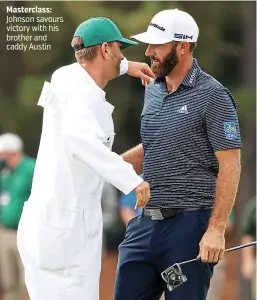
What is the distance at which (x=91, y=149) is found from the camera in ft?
15.3

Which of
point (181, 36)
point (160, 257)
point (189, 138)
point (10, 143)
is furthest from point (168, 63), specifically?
point (10, 143)

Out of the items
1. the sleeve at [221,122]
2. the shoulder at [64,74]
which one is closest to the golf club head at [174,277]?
the sleeve at [221,122]

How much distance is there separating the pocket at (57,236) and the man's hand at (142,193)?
306 mm

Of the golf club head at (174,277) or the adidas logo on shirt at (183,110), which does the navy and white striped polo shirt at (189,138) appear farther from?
the golf club head at (174,277)

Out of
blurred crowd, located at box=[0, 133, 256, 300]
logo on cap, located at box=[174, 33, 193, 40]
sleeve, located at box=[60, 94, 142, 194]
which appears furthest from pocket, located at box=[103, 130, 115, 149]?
blurred crowd, located at box=[0, 133, 256, 300]

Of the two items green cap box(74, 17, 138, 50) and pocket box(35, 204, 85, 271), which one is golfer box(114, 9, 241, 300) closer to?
green cap box(74, 17, 138, 50)

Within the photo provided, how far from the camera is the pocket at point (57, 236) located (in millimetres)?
4816

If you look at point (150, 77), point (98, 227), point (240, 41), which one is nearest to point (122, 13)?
point (240, 41)

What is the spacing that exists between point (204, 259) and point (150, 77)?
3.58ft

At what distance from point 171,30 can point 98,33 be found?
323 millimetres

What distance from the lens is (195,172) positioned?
4922 mm

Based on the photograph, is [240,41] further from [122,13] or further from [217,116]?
[217,116]

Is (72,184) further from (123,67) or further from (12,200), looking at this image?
(12,200)

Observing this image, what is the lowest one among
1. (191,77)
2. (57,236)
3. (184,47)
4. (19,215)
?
(19,215)
